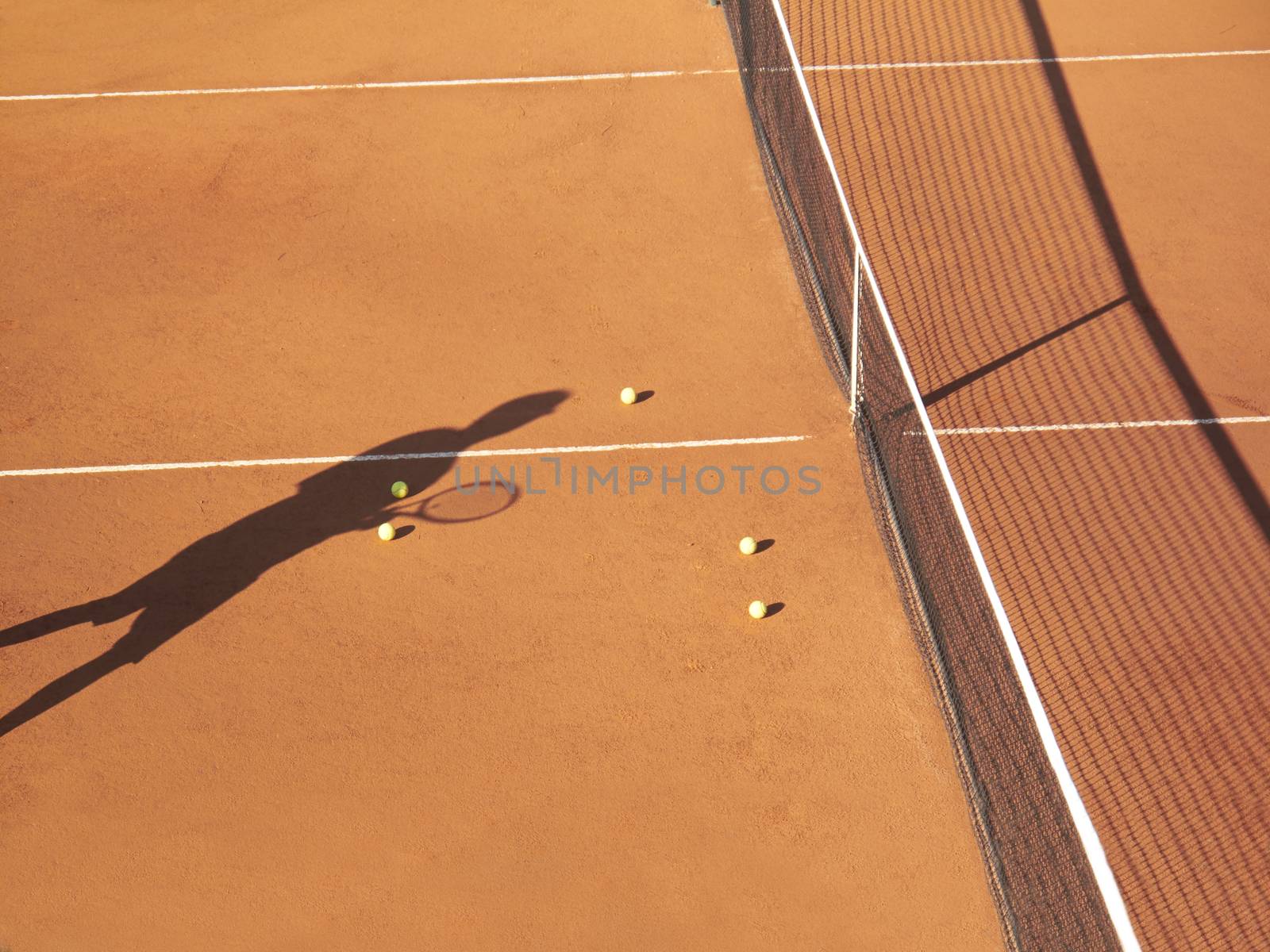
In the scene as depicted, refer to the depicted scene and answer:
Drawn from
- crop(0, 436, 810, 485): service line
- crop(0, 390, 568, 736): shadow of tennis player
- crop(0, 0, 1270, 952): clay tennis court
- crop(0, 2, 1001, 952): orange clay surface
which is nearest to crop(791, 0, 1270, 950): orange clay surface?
crop(0, 0, 1270, 952): clay tennis court

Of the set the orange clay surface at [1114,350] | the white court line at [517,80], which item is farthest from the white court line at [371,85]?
the orange clay surface at [1114,350]

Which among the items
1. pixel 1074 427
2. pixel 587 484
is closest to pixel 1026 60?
pixel 1074 427

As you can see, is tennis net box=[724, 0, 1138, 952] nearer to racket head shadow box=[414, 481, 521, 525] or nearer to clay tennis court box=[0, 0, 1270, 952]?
clay tennis court box=[0, 0, 1270, 952]

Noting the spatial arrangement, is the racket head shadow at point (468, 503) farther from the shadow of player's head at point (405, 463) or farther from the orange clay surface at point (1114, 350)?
the orange clay surface at point (1114, 350)

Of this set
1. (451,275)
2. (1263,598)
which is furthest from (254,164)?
(1263,598)

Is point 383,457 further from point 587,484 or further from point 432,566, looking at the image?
point 587,484

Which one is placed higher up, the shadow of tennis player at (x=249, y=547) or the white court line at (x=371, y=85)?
the white court line at (x=371, y=85)
